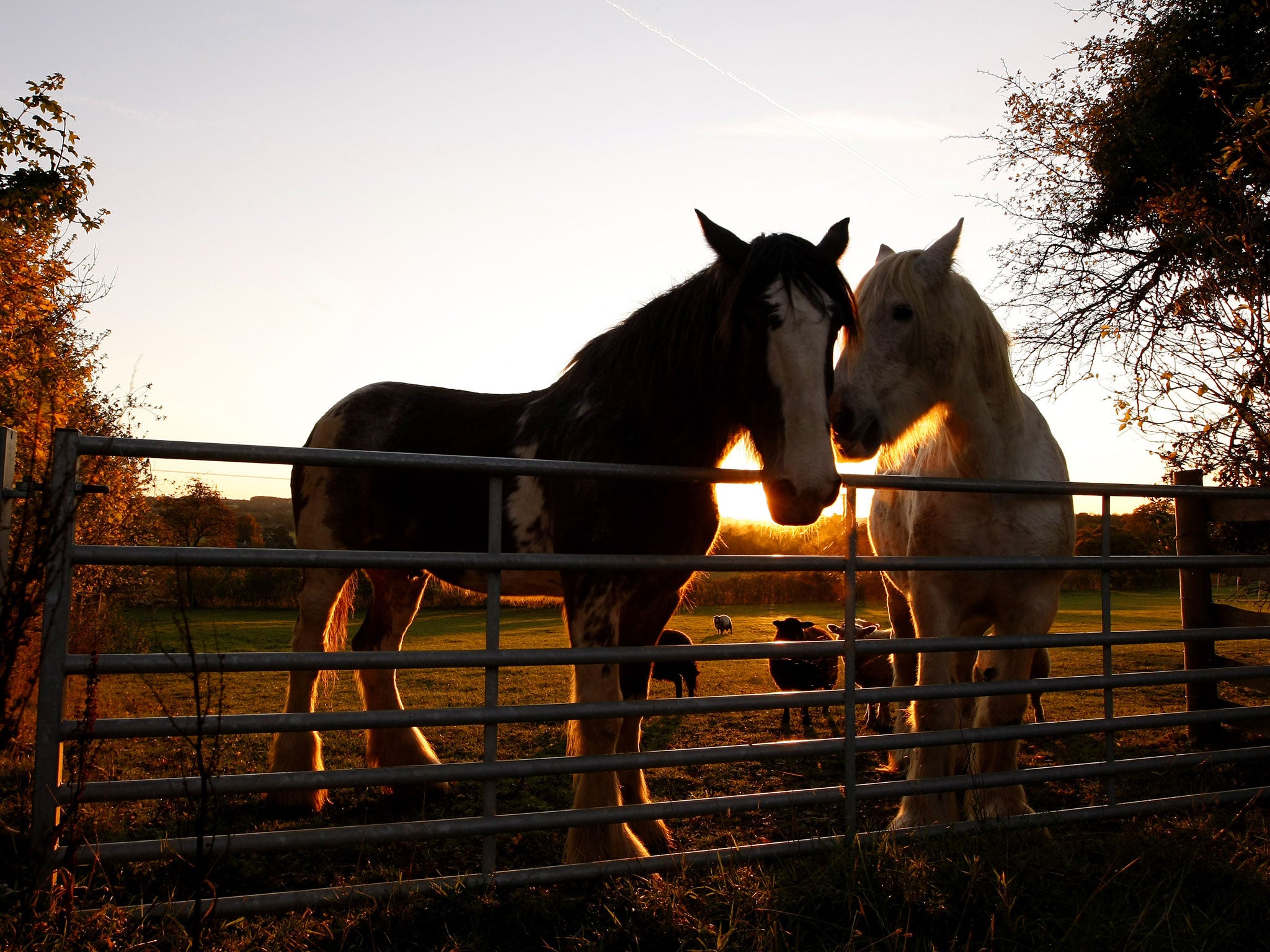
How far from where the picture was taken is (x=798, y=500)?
2.40 metres

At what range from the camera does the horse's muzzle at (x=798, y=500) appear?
7.77ft

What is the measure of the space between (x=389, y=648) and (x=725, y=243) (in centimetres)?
293

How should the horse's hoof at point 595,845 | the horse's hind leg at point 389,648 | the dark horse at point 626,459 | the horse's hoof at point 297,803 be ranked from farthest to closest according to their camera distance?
the horse's hind leg at point 389,648, the horse's hoof at point 297,803, the horse's hoof at point 595,845, the dark horse at point 626,459

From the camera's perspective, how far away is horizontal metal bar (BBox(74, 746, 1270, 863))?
6.88ft

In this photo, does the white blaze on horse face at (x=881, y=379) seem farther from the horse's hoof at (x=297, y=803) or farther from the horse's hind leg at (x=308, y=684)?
the horse's hoof at (x=297, y=803)

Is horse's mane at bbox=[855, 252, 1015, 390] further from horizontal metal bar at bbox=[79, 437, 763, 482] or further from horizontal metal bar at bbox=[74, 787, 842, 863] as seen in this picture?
horizontal metal bar at bbox=[74, 787, 842, 863]

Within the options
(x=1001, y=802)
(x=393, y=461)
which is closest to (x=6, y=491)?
(x=393, y=461)

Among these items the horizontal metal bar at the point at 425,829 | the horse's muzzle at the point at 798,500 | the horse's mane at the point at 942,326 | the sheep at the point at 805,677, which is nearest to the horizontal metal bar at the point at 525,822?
the horizontal metal bar at the point at 425,829

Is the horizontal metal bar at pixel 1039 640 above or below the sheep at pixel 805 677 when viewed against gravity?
above

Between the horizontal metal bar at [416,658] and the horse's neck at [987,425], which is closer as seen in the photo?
the horizontal metal bar at [416,658]

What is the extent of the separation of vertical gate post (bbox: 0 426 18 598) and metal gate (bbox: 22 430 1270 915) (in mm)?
165

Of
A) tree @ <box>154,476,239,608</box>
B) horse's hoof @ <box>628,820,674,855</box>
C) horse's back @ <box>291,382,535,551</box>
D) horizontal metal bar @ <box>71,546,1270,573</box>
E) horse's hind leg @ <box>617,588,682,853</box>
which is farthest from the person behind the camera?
tree @ <box>154,476,239,608</box>

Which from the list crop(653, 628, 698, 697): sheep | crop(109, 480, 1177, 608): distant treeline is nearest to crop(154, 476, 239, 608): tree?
crop(109, 480, 1177, 608): distant treeline

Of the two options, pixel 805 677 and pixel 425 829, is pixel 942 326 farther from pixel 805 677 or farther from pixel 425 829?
pixel 805 677
